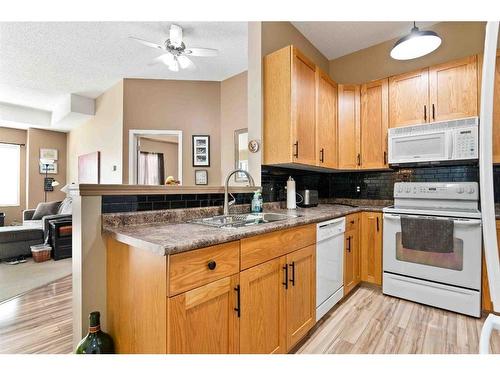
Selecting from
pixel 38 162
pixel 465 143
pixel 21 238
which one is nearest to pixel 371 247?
pixel 465 143

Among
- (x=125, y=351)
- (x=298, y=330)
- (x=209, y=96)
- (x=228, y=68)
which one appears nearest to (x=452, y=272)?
(x=298, y=330)

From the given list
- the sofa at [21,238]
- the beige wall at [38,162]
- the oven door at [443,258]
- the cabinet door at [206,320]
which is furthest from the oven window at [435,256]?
the beige wall at [38,162]

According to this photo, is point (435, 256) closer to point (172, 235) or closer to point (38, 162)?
point (172, 235)

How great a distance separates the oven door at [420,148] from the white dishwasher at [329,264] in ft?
3.20

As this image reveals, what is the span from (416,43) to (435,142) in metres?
0.88

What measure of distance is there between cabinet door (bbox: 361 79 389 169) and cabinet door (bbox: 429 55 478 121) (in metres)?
0.42

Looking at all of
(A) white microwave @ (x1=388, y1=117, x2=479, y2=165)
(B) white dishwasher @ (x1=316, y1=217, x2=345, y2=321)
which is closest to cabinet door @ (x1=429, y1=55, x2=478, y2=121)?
(A) white microwave @ (x1=388, y1=117, x2=479, y2=165)

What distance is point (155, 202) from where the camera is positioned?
147 centimetres

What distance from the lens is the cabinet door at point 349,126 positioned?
285 centimetres

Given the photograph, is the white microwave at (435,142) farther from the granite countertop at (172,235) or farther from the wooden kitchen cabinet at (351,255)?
the granite countertop at (172,235)

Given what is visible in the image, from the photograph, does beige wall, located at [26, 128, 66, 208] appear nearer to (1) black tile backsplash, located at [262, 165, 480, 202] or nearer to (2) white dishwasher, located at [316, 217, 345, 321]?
(1) black tile backsplash, located at [262, 165, 480, 202]

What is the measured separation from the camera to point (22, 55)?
329cm

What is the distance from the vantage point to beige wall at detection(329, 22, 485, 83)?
7.97 ft
